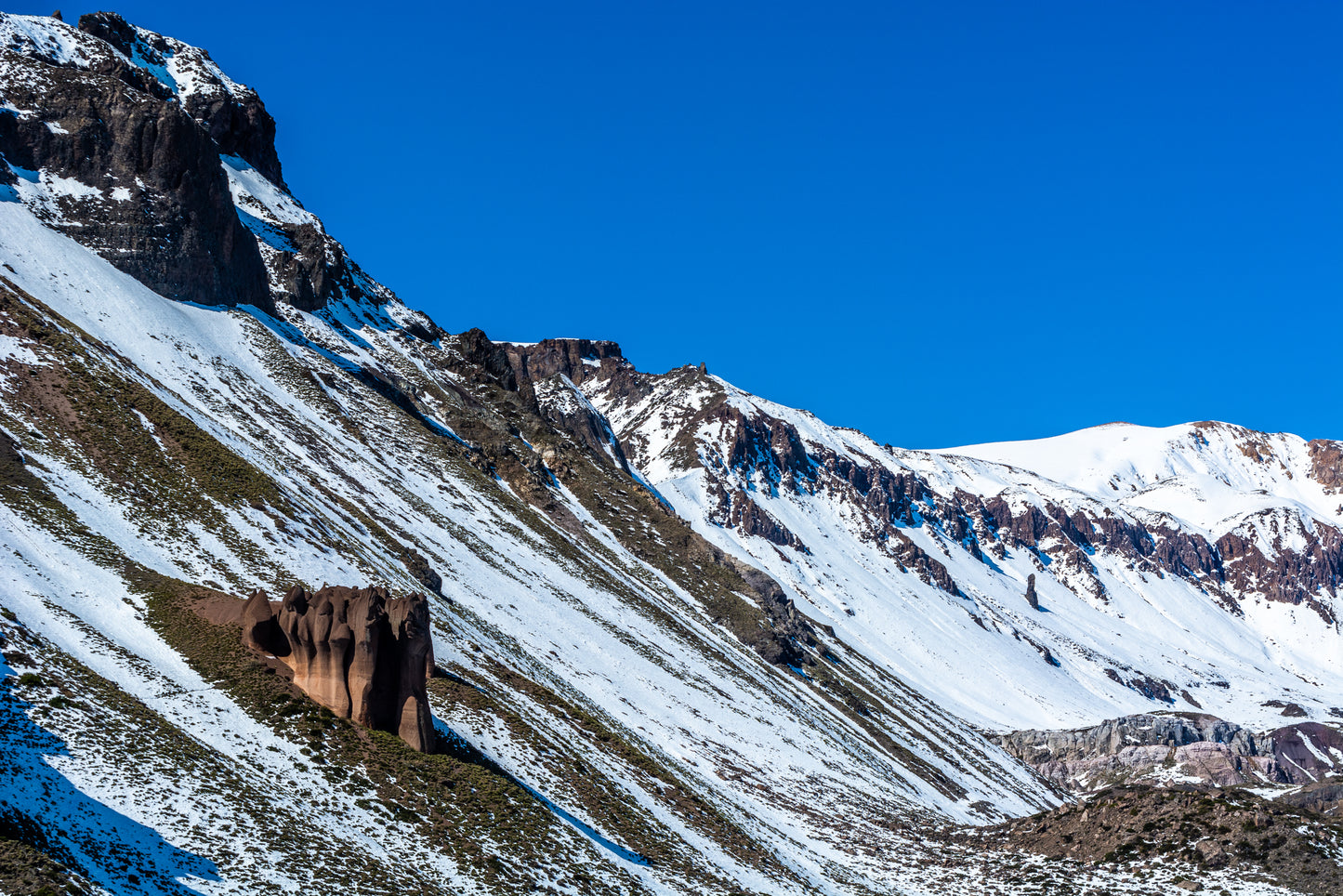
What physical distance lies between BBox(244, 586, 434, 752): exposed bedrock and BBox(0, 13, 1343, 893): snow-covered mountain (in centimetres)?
98

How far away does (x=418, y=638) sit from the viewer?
47719 mm

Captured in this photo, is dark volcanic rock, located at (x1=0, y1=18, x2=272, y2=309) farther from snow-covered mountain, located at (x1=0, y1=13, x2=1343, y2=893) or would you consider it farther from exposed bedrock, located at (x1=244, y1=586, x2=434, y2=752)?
exposed bedrock, located at (x1=244, y1=586, x2=434, y2=752)

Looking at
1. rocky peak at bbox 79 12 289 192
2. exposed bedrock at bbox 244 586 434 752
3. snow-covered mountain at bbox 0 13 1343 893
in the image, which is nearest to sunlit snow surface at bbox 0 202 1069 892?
snow-covered mountain at bbox 0 13 1343 893

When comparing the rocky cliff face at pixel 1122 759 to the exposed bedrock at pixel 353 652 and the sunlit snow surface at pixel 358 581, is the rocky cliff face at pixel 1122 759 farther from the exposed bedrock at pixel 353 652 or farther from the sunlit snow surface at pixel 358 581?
the exposed bedrock at pixel 353 652

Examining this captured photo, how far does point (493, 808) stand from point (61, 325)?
6229 cm

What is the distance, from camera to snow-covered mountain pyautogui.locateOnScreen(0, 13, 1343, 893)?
38.3m

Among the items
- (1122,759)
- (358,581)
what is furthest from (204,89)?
(1122,759)

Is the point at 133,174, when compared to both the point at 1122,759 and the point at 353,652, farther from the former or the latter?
the point at 1122,759

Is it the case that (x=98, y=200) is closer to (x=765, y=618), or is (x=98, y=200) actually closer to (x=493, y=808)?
(x=765, y=618)

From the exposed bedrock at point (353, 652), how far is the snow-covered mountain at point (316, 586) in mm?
983

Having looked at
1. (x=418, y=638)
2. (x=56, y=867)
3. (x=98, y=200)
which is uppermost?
(x=98, y=200)

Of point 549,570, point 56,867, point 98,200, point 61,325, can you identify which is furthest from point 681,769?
point 98,200

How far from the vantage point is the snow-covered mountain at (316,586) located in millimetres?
38344

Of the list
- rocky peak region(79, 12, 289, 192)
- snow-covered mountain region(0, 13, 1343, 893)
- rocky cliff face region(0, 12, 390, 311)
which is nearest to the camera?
snow-covered mountain region(0, 13, 1343, 893)
